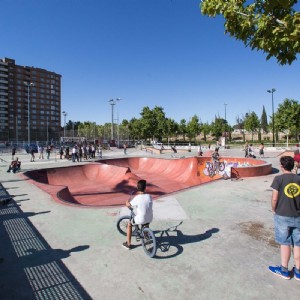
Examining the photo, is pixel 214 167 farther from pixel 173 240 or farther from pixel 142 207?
pixel 142 207

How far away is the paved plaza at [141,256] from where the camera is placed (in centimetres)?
385

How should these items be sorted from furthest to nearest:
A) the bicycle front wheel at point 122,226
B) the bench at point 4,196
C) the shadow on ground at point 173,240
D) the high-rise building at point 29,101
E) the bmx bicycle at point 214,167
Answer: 1. the high-rise building at point 29,101
2. the bmx bicycle at point 214,167
3. the bench at point 4,196
4. the bicycle front wheel at point 122,226
5. the shadow on ground at point 173,240

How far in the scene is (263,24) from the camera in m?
4.73

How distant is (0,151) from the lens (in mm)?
38938

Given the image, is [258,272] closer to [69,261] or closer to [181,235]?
[181,235]

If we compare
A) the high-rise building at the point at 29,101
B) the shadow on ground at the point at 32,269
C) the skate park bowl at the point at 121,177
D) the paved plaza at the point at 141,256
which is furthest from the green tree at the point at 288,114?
the high-rise building at the point at 29,101

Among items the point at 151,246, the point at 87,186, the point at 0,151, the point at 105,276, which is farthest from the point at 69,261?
the point at 0,151

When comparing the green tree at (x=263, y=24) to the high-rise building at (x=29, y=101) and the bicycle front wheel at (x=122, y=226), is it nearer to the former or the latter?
the bicycle front wheel at (x=122, y=226)

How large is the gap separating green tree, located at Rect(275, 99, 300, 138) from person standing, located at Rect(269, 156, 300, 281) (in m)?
44.3

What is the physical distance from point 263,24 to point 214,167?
51.6ft

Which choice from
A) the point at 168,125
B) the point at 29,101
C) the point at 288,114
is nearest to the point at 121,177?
the point at 288,114

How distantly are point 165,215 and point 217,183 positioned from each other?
19.9 feet

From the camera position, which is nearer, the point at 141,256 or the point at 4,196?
the point at 141,256

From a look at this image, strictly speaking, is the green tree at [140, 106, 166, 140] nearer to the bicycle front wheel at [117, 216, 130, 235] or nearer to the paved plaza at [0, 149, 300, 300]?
the paved plaza at [0, 149, 300, 300]
